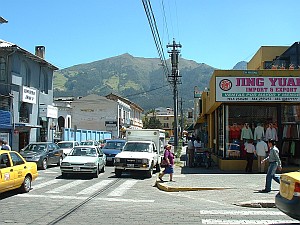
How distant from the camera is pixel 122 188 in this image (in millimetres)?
14633

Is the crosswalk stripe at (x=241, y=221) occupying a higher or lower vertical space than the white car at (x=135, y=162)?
lower

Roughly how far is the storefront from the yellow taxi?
10108 millimetres

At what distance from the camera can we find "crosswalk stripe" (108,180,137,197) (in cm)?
1306

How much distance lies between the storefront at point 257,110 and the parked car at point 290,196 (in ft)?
38.7

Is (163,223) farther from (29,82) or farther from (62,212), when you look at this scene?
(29,82)

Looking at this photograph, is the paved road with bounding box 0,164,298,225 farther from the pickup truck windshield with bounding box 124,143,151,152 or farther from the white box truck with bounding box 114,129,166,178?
the pickup truck windshield with bounding box 124,143,151,152

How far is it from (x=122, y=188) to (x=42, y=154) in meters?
8.81

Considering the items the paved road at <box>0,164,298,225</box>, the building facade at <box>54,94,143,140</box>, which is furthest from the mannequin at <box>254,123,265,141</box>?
the building facade at <box>54,94,143,140</box>

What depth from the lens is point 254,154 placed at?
1941 centimetres

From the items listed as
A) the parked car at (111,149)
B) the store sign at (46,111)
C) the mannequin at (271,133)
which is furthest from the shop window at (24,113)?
the mannequin at (271,133)

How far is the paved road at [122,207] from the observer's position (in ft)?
29.1

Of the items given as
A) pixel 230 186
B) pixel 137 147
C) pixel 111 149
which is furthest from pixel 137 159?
pixel 111 149

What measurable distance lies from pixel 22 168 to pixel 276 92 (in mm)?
12543

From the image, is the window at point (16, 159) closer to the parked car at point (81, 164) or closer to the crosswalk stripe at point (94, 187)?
the crosswalk stripe at point (94, 187)
